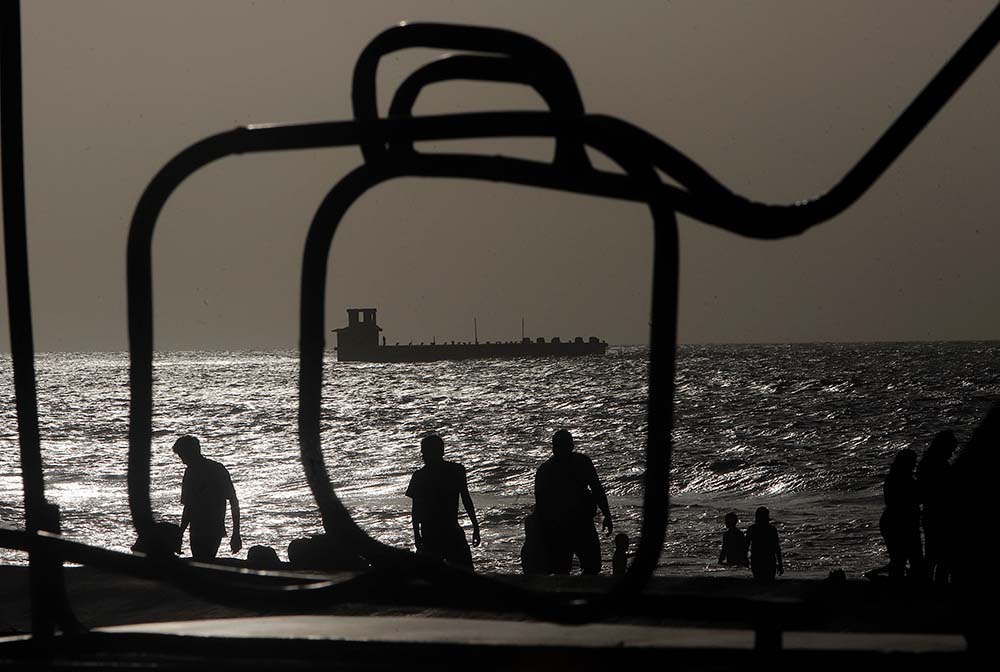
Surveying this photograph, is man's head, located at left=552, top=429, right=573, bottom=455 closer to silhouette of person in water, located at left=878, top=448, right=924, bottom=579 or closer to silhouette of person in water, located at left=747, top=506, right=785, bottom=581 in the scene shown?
silhouette of person in water, located at left=878, top=448, right=924, bottom=579

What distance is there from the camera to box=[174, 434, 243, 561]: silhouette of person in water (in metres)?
11.0

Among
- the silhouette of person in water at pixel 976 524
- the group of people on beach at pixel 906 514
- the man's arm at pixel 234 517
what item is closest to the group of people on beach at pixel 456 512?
the man's arm at pixel 234 517

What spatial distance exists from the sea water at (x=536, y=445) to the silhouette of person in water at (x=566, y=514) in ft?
11.3

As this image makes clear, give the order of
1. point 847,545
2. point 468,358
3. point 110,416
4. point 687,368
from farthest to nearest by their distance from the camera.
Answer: point 468,358
point 687,368
point 110,416
point 847,545

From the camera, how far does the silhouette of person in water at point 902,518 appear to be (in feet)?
35.2

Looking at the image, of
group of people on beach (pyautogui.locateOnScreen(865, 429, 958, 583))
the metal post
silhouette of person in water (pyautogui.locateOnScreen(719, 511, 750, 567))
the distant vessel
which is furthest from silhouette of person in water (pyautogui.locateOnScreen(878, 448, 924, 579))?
the distant vessel

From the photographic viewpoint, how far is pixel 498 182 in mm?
3330

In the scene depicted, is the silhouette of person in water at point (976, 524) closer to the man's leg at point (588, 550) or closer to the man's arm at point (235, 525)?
the man's leg at point (588, 550)

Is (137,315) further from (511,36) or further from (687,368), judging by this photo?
(687,368)

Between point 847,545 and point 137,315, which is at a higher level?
point 137,315

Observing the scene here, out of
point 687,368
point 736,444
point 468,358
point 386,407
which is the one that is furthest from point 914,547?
point 468,358

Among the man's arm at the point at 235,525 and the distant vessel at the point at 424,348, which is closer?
the man's arm at the point at 235,525

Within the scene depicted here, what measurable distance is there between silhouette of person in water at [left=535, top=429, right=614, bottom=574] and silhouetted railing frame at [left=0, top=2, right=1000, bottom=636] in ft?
21.7

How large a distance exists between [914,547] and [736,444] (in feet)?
162
